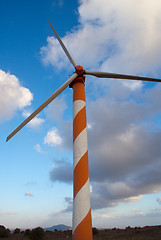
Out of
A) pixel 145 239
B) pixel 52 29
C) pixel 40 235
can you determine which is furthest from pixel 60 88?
pixel 40 235

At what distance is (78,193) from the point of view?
328 inches

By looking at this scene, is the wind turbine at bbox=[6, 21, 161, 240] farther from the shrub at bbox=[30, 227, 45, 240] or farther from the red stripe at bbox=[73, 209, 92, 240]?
the shrub at bbox=[30, 227, 45, 240]

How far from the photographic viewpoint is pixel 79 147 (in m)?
8.92

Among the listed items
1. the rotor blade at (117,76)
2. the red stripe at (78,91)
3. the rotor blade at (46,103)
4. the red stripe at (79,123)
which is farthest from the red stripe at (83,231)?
the rotor blade at (117,76)

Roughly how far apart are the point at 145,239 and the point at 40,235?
10.9 m

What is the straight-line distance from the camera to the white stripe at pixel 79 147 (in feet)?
28.9

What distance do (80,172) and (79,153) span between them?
83cm

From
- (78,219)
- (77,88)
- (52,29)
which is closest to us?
(78,219)

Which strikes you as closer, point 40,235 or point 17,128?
point 17,128

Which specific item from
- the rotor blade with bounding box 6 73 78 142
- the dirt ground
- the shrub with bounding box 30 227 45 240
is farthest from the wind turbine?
the shrub with bounding box 30 227 45 240

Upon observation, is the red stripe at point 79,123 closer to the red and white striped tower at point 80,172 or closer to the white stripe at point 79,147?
the red and white striped tower at point 80,172

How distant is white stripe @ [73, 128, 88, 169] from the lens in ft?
28.9

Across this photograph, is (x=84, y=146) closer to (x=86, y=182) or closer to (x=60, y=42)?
(x=86, y=182)

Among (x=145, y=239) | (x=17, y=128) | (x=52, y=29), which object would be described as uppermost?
(x=52, y=29)
